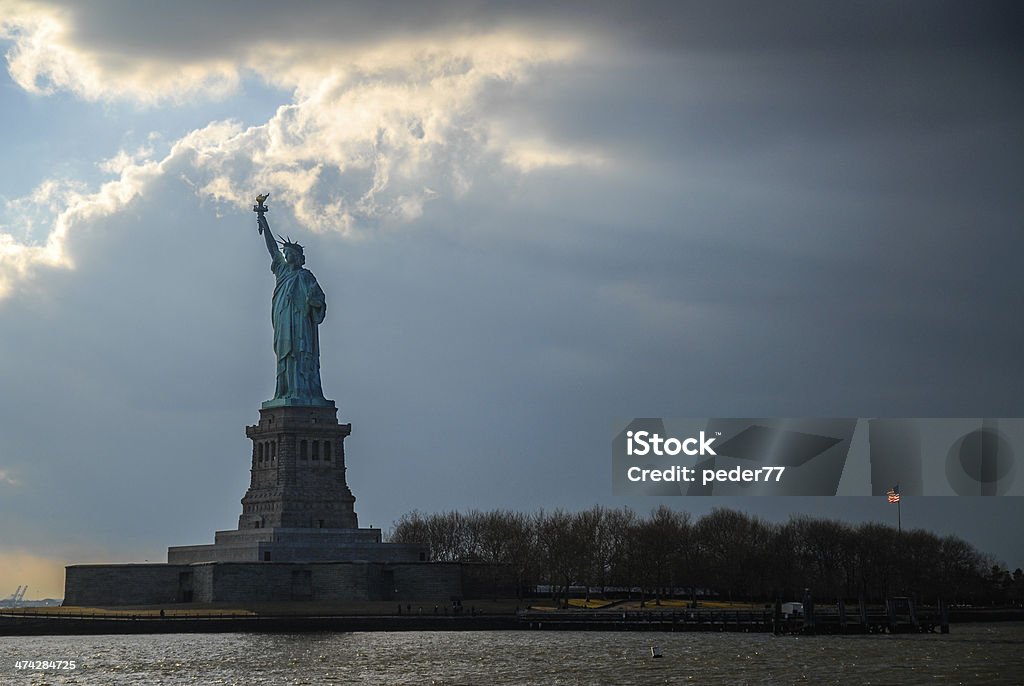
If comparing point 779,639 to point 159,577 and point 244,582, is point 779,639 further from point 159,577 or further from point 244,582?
point 159,577

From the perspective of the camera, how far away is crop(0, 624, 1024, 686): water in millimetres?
68688

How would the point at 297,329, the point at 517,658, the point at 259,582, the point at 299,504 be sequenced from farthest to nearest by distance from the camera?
the point at 297,329
the point at 299,504
the point at 259,582
the point at 517,658

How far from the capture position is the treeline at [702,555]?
413 feet

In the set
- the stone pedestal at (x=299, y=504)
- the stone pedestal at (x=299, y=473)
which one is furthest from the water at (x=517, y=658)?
the stone pedestal at (x=299, y=473)

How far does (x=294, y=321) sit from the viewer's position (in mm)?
116438

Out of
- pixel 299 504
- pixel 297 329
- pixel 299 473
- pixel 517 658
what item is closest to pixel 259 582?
pixel 299 504

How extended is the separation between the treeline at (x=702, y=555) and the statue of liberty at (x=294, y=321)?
18152 millimetres

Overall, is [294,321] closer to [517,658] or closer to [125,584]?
[125,584]

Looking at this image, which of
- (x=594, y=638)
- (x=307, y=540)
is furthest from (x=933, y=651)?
(x=307, y=540)

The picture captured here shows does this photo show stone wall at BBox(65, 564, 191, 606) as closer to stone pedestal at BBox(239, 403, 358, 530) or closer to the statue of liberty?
stone pedestal at BBox(239, 403, 358, 530)

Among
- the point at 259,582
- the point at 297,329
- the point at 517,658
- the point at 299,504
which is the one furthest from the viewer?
the point at 297,329

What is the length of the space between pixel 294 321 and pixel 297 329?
23.5 inches

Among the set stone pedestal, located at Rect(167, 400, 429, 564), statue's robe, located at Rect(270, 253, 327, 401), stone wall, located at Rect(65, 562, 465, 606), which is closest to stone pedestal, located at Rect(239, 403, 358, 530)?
stone pedestal, located at Rect(167, 400, 429, 564)

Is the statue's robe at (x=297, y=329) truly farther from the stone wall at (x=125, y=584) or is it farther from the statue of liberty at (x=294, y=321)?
the stone wall at (x=125, y=584)
